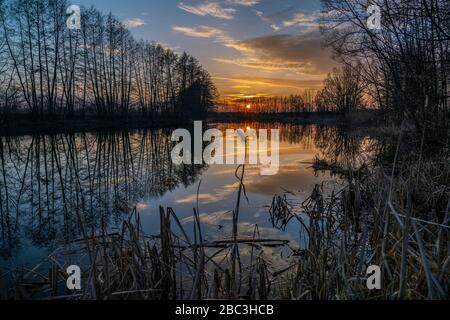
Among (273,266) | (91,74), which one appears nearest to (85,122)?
(91,74)

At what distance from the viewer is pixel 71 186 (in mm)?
9453

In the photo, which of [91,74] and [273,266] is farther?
[91,74]

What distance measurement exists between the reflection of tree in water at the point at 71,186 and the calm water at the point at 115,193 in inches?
0.9

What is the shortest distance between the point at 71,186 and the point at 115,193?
1.71 meters

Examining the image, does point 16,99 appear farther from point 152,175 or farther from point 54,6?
point 152,175

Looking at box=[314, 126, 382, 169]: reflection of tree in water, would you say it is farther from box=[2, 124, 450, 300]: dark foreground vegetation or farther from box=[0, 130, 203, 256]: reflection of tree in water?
box=[0, 130, 203, 256]: reflection of tree in water

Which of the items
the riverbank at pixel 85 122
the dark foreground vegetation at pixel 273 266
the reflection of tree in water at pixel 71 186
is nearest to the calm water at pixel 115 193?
the reflection of tree in water at pixel 71 186

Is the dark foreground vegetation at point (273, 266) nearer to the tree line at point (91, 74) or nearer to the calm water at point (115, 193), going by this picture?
the calm water at point (115, 193)

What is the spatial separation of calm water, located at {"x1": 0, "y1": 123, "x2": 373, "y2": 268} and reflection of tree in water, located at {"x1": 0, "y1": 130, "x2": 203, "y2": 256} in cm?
2

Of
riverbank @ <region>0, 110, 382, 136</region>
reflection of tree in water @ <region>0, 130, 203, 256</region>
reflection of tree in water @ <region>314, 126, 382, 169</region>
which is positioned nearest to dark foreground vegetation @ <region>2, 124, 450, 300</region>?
reflection of tree in water @ <region>0, 130, 203, 256</region>

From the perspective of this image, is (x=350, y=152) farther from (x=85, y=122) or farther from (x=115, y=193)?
(x=85, y=122)

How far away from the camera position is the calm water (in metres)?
5.73

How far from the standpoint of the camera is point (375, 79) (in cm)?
1127

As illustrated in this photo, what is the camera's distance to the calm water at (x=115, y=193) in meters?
5.73
